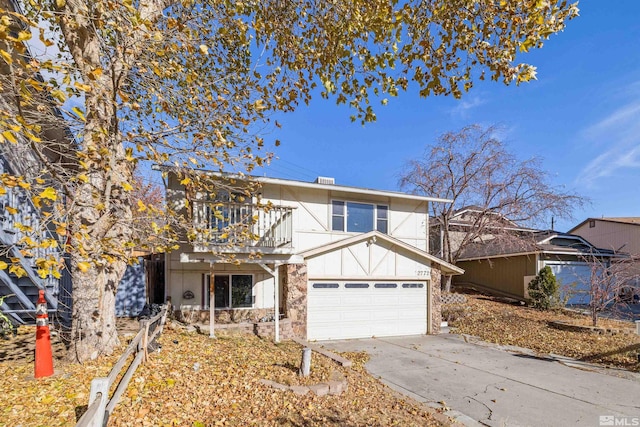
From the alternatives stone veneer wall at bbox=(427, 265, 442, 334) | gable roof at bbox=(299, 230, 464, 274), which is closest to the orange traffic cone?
gable roof at bbox=(299, 230, 464, 274)

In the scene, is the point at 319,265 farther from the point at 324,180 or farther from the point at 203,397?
the point at 203,397

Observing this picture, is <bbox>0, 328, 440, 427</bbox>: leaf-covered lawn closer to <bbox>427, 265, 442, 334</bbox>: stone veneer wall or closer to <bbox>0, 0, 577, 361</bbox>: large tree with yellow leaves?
<bbox>0, 0, 577, 361</bbox>: large tree with yellow leaves

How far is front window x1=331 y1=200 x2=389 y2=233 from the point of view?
489 inches

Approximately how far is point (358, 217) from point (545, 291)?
10.6 m

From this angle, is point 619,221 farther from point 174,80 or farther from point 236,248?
point 174,80

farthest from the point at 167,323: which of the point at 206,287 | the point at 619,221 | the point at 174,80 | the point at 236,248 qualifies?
the point at 619,221

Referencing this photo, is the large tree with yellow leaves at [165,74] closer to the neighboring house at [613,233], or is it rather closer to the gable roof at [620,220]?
the neighboring house at [613,233]

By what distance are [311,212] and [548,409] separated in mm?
8038

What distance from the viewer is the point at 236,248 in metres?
9.56

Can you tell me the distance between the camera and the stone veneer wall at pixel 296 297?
10864mm

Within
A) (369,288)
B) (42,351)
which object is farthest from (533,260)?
(42,351)

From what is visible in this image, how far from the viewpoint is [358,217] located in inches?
506

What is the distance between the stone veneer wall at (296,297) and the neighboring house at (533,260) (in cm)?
1194

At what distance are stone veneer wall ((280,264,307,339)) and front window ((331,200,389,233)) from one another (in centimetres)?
217
